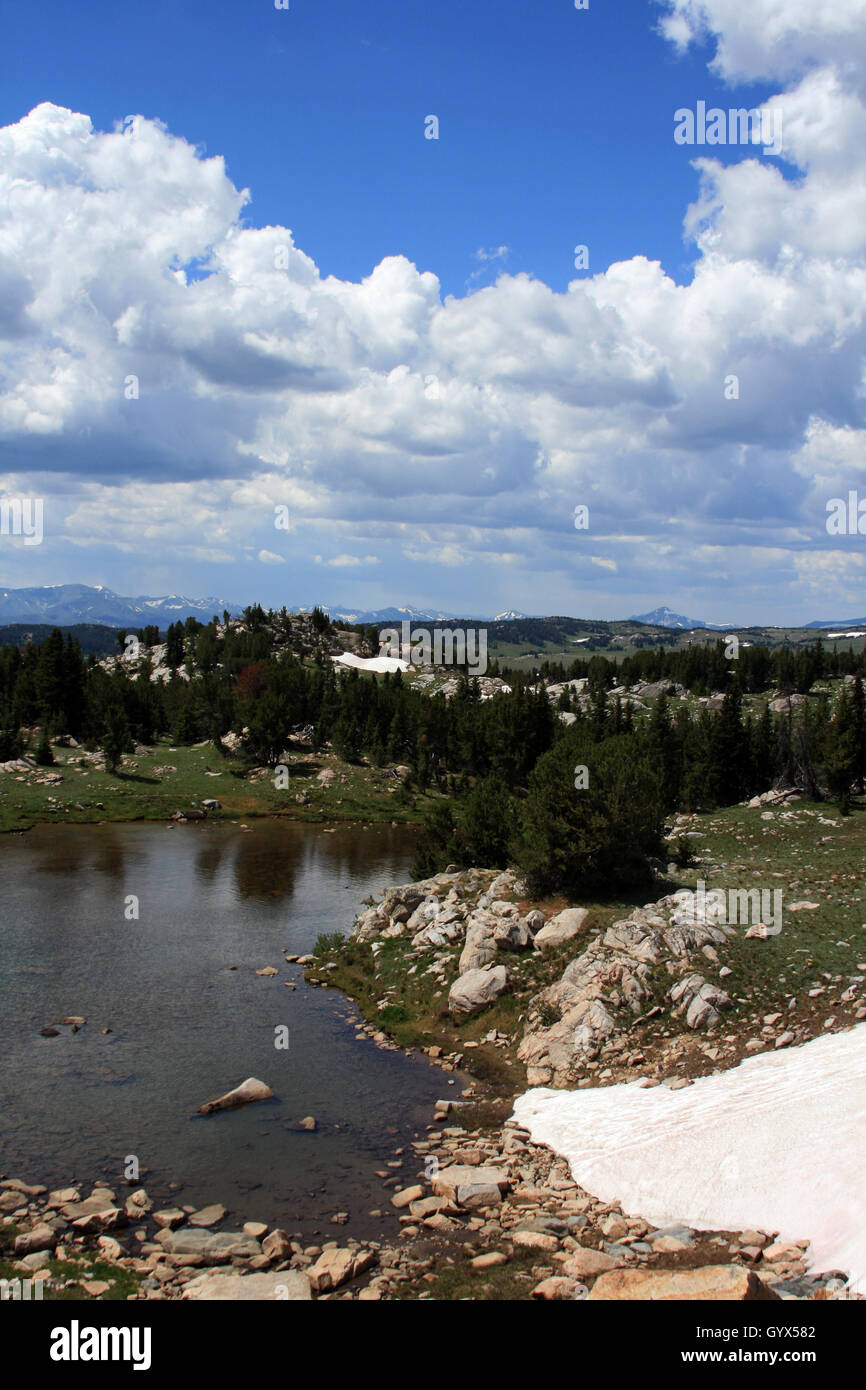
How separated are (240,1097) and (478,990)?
9.17m

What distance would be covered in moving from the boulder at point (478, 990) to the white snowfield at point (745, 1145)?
246 inches

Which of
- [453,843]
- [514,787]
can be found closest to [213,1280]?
[453,843]

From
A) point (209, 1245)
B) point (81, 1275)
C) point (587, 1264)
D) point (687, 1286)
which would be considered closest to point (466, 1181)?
point (587, 1264)

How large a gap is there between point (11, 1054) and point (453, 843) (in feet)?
86.1

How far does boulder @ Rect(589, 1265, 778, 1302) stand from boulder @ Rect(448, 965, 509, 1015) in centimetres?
1592

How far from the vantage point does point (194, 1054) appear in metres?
26.3

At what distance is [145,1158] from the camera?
19562 millimetres

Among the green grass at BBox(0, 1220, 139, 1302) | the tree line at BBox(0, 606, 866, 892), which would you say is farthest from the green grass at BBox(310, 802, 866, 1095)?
the green grass at BBox(0, 1220, 139, 1302)

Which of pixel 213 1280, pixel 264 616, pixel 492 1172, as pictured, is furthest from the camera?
pixel 264 616

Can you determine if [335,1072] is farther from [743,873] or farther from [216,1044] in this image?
[743,873]

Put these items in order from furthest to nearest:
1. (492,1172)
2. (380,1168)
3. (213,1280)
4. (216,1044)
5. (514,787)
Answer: (514,787)
(216,1044)
(380,1168)
(492,1172)
(213,1280)

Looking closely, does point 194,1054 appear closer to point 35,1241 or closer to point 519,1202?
point 35,1241

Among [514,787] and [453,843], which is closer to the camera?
[453,843]
